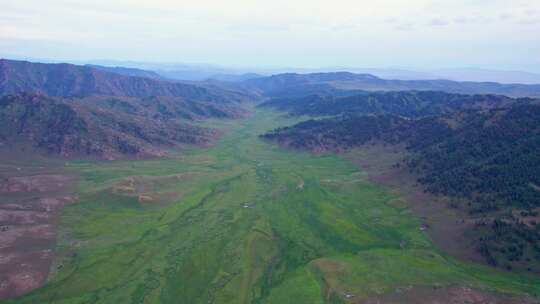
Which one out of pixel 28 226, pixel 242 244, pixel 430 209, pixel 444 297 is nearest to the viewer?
pixel 444 297

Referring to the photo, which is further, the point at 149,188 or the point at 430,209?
the point at 149,188

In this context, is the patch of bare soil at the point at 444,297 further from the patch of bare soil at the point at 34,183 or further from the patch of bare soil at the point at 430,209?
the patch of bare soil at the point at 34,183

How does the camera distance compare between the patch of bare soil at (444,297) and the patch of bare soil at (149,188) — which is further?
the patch of bare soil at (149,188)

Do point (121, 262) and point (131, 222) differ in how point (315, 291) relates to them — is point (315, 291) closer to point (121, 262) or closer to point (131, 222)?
point (121, 262)

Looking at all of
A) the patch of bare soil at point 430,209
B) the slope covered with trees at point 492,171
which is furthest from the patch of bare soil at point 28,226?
the slope covered with trees at point 492,171

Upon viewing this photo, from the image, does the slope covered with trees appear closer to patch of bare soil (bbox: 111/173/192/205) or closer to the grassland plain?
the grassland plain

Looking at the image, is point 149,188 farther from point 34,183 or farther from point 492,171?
point 492,171

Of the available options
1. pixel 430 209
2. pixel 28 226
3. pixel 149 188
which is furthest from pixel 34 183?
pixel 430 209

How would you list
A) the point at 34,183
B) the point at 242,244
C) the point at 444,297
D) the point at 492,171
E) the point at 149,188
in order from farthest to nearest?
the point at 149,188, the point at 34,183, the point at 492,171, the point at 242,244, the point at 444,297
